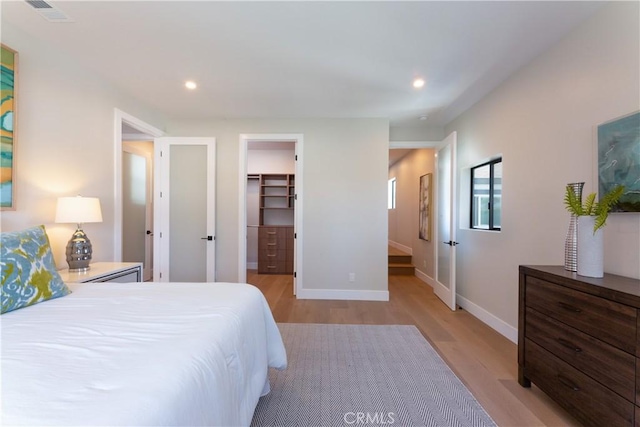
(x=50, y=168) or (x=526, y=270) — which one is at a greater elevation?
(x=50, y=168)

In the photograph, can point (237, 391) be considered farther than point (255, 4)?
No

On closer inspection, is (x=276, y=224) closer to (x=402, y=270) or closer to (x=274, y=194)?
(x=274, y=194)

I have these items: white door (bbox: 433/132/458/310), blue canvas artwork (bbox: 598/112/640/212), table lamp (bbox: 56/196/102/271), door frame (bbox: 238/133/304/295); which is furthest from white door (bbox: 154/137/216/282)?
blue canvas artwork (bbox: 598/112/640/212)

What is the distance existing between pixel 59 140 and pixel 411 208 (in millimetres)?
5766

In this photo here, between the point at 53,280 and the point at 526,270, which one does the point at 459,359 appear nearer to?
the point at 526,270

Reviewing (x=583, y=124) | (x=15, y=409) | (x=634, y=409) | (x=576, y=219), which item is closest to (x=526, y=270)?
(x=576, y=219)

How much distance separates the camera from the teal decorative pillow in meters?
1.30

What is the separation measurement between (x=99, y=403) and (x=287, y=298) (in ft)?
10.5

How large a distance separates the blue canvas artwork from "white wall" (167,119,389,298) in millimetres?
2254

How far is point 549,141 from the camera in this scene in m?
2.17

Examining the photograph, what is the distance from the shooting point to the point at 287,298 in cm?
378

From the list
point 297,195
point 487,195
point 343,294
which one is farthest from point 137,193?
point 487,195

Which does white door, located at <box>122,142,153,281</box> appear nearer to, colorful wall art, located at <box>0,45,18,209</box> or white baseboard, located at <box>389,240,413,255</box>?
colorful wall art, located at <box>0,45,18,209</box>

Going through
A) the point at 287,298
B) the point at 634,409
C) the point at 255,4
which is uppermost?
the point at 255,4
